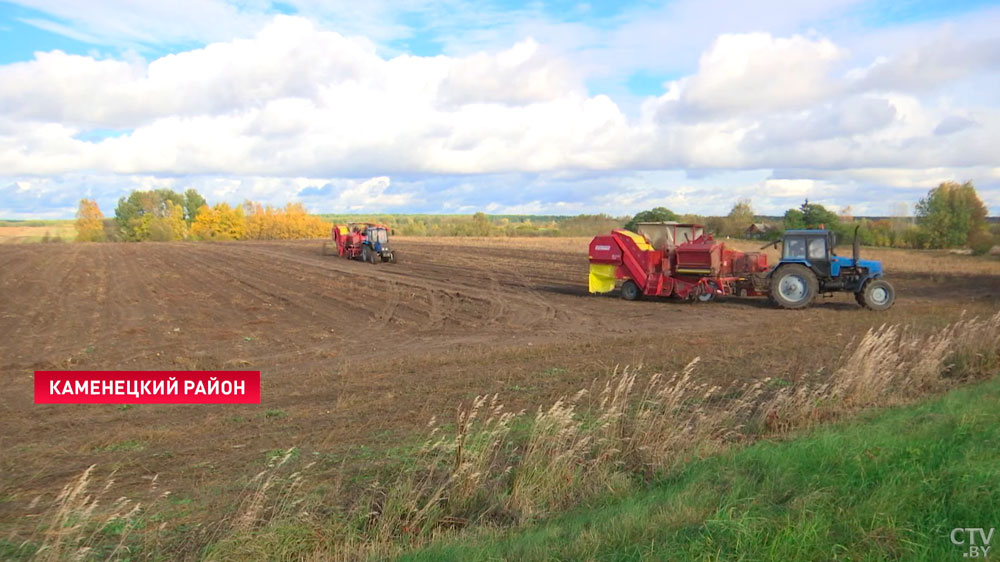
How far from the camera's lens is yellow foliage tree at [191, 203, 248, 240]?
270 feet

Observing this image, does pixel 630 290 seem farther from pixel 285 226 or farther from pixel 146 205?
pixel 146 205

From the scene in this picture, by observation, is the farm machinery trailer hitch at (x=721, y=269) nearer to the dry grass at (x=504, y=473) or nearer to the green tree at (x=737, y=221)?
the dry grass at (x=504, y=473)

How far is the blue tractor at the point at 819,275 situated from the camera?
18.0 meters

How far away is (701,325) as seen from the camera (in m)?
16.2

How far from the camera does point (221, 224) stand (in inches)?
3297

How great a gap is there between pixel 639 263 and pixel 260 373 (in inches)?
465

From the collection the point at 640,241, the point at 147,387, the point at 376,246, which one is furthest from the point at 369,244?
the point at 147,387

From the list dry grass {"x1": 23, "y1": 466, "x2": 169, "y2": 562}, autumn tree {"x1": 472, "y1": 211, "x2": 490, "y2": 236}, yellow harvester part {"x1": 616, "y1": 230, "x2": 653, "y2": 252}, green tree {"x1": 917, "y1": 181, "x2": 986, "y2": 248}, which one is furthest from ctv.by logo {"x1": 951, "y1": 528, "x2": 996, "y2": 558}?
autumn tree {"x1": 472, "y1": 211, "x2": 490, "y2": 236}

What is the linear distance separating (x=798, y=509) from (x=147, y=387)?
8820 millimetres

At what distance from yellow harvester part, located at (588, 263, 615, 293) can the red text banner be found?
12.0 meters

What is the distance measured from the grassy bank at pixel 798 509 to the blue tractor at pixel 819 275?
39.7 ft

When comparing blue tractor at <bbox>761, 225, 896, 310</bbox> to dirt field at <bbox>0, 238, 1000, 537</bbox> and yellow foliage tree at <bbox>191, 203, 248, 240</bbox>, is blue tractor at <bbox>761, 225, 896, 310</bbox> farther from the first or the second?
yellow foliage tree at <bbox>191, 203, 248, 240</bbox>

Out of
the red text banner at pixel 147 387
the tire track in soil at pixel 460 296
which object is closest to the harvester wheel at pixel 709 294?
the tire track in soil at pixel 460 296

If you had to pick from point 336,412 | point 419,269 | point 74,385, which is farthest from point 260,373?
point 419,269
